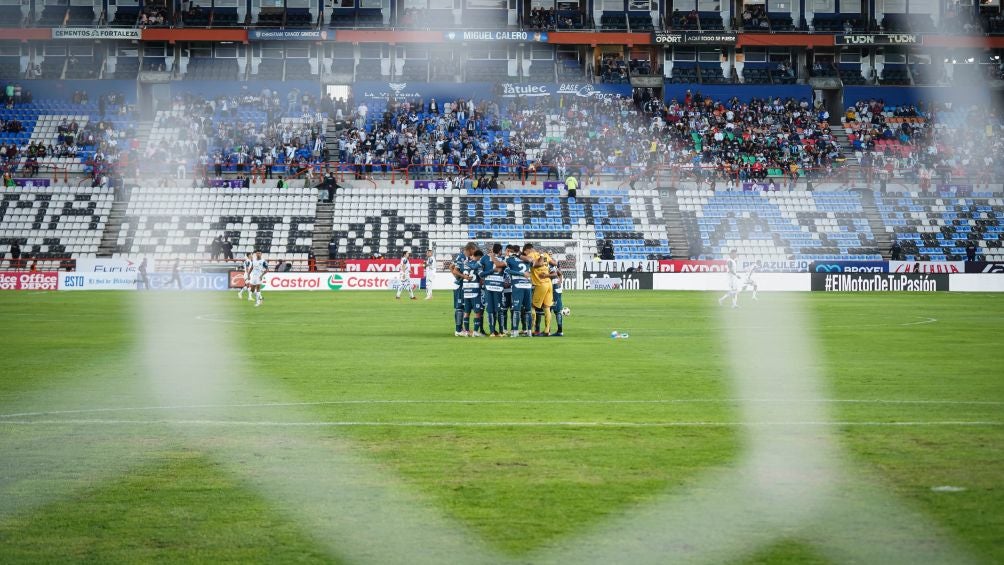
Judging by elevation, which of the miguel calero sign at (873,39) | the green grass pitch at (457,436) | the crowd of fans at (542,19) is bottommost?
the green grass pitch at (457,436)

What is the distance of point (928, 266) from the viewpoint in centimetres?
6038

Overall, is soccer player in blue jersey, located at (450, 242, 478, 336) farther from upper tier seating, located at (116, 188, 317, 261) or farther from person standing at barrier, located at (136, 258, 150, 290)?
upper tier seating, located at (116, 188, 317, 261)

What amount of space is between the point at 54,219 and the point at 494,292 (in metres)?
41.4

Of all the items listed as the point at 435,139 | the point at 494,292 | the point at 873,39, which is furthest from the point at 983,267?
the point at 494,292

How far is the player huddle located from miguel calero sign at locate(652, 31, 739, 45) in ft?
161

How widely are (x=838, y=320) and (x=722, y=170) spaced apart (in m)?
34.0

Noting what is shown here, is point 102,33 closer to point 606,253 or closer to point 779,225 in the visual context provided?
point 606,253

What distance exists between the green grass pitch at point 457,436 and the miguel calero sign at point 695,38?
161ft

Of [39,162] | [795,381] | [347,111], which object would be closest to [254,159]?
[347,111]

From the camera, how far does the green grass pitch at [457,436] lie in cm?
870

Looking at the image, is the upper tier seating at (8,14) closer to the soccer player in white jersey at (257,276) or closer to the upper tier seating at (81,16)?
the soccer player in white jersey at (257,276)

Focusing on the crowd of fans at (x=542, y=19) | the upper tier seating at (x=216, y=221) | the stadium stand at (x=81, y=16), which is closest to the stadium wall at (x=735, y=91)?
the crowd of fans at (x=542, y=19)

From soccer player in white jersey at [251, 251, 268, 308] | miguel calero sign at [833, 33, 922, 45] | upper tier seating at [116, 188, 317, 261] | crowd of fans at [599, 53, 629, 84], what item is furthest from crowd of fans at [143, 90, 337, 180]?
miguel calero sign at [833, 33, 922, 45]

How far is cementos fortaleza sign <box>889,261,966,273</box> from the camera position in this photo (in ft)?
197
